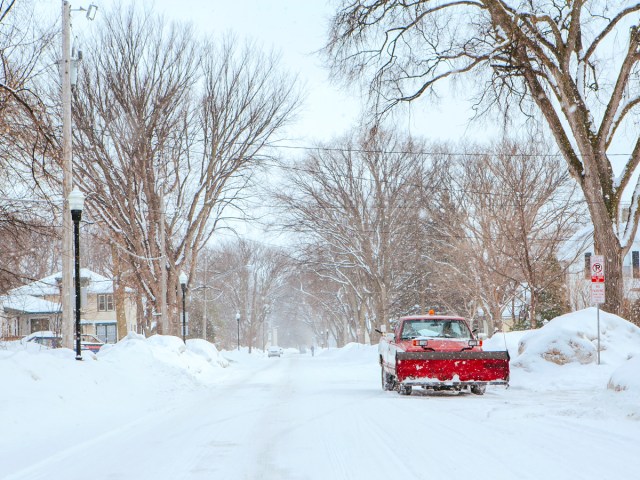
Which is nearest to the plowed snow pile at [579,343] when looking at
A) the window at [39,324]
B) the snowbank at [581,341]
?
the snowbank at [581,341]

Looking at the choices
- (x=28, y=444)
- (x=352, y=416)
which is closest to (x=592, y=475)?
(x=352, y=416)

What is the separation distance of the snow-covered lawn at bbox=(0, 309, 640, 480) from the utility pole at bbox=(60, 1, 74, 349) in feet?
3.93

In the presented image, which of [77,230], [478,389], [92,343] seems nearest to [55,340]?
[92,343]

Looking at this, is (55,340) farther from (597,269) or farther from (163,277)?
(597,269)

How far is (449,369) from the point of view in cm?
1436

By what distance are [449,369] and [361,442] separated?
6142mm

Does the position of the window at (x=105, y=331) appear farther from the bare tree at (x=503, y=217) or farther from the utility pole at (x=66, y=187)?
the utility pole at (x=66, y=187)

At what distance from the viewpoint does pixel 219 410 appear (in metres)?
12.8

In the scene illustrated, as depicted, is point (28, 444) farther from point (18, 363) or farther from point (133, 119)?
point (133, 119)

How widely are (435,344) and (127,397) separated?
612cm

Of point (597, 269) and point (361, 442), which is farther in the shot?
point (597, 269)

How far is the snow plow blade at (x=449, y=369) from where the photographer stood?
47.0 feet

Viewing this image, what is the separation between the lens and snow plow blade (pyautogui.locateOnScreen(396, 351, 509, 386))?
14.3 meters

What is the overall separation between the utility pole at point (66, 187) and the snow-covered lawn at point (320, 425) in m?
1.20
